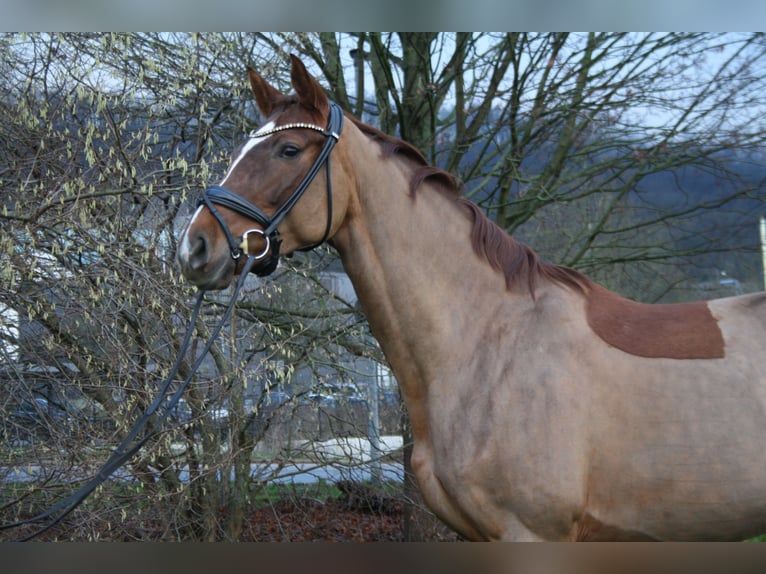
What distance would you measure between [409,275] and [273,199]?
A: 603mm

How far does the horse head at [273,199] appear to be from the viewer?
2.24 m

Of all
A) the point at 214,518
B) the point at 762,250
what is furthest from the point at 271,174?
the point at 762,250

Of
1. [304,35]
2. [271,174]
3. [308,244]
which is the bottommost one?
[308,244]

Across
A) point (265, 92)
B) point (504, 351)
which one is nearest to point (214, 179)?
point (265, 92)

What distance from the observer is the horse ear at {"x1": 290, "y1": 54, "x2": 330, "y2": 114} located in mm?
2408

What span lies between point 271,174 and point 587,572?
186 centimetres

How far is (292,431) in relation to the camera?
5.41 meters

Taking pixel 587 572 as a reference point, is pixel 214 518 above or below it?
below

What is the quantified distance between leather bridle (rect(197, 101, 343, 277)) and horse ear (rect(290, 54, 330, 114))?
Answer: 50mm

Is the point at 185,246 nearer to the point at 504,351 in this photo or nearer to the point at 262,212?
the point at 262,212

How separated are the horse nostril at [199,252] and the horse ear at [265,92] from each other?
690 millimetres

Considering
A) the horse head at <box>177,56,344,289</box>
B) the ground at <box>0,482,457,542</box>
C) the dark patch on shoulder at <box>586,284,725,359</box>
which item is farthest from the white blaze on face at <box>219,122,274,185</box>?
Result: the ground at <box>0,482,457,542</box>

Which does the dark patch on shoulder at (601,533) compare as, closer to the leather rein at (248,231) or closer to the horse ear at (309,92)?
the leather rein at (248,231)

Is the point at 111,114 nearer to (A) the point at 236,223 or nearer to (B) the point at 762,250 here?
(A) the point at 236,223
